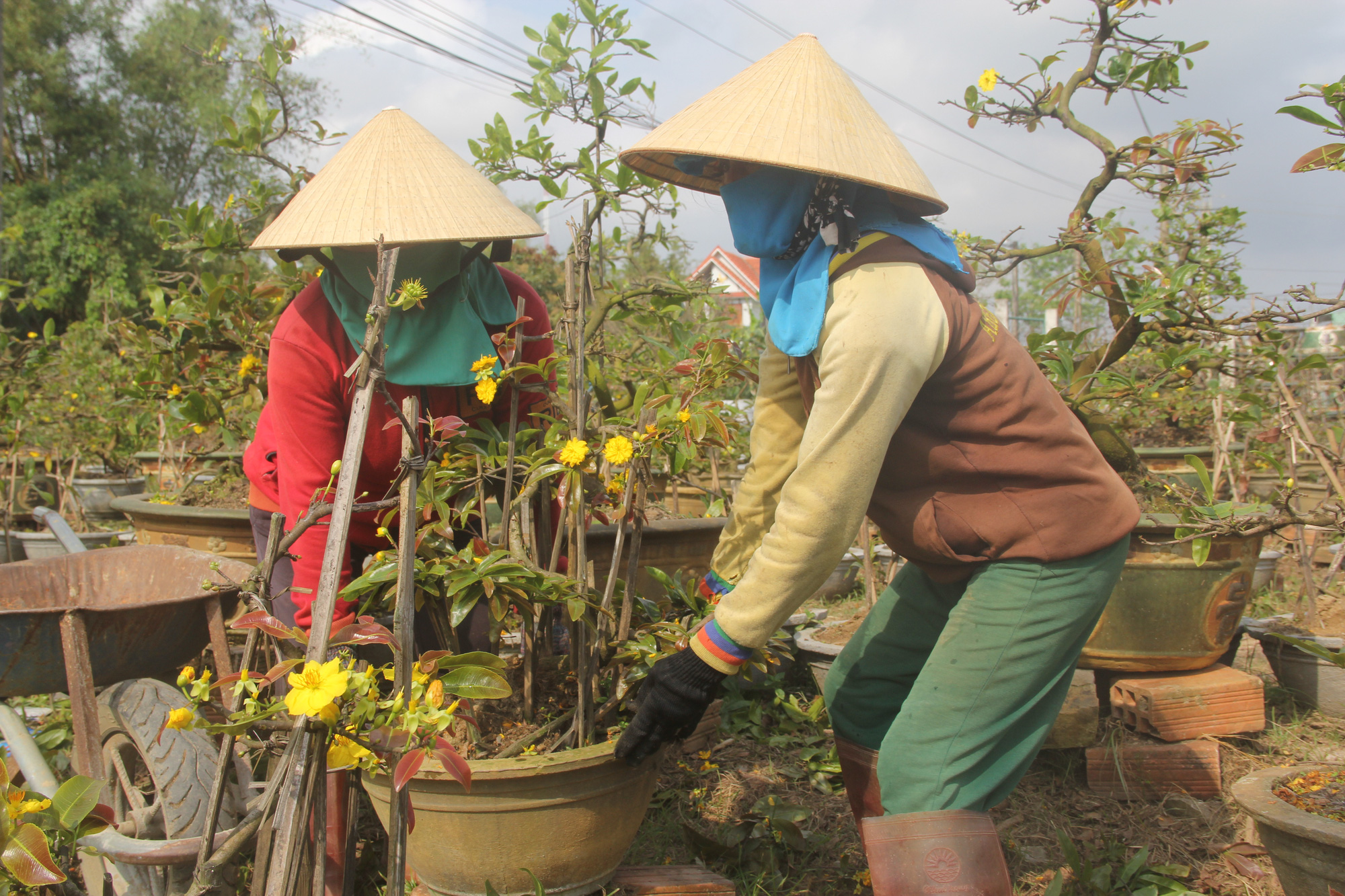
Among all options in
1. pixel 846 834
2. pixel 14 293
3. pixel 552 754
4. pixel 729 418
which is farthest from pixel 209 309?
pixel 14 293

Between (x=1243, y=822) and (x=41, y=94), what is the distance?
701 inches

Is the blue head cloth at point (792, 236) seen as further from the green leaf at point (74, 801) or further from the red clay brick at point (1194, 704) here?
the red clay brick at point (1194, 704)

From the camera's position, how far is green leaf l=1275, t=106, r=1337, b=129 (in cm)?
151

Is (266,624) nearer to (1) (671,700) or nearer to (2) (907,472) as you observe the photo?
(1) (671,700)

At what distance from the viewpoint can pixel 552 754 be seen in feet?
4.90

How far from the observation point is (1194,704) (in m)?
2.47

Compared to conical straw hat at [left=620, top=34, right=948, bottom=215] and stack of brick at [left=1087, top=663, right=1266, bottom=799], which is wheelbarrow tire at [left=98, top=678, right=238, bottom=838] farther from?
stack of brick at [left=1087, top=663, right=1266, bottom=799]

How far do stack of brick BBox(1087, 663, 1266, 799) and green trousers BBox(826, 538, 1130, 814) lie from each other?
1142mm

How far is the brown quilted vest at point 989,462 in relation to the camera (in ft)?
4.56

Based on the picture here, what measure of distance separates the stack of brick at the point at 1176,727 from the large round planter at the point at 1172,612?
2.5 inches

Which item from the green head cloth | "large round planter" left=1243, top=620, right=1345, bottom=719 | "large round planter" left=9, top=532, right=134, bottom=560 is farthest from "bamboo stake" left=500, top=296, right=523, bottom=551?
"large round planter" left=9, top=532, right=134, bottom=560

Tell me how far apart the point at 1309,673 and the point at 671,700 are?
246 cm

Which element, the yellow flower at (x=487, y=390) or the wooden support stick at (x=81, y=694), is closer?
the yellow flower at (x=487, y=390)

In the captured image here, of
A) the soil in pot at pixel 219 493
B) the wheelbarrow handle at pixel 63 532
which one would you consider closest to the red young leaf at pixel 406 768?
the wheelbarrow handle at pixel 63 532
